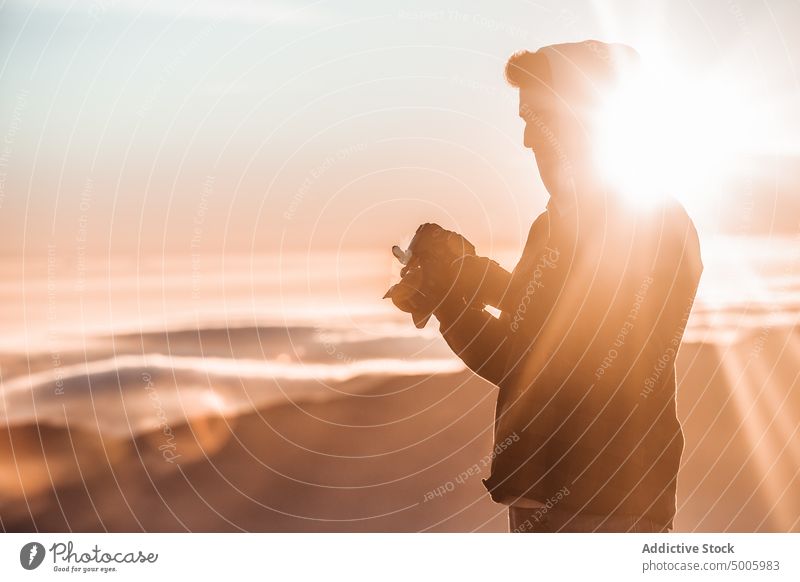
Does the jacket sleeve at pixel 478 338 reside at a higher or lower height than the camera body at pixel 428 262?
lower

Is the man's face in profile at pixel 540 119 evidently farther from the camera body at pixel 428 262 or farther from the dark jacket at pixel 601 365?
the camera body at pixel 428 262

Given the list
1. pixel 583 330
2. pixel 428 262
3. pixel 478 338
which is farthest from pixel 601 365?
pixel 428 262

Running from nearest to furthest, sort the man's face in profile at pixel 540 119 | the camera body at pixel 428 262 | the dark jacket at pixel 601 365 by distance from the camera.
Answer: the dark jacket at pixel 601 365 < the man's face in profile at pixel 540 119 < the camera body at pixel 428 262

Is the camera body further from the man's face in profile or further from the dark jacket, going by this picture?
the man's face in profile

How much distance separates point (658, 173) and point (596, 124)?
1.58 ft

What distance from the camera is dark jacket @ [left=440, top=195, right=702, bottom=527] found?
1.82 meters

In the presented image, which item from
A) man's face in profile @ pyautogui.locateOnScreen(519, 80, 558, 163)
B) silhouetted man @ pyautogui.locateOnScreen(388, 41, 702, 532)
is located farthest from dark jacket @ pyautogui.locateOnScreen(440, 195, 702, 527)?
man's face in profile @ pyautogui.locateOnScreen(519, 80, 558, 163)

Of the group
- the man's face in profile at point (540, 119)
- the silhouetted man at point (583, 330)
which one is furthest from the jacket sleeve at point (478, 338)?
the man's face in profile at point (540, 119)

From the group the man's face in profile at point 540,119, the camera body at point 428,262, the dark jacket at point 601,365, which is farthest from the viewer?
the camera body at point 428,262

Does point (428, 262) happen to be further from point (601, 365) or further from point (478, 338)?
point (601, 365)

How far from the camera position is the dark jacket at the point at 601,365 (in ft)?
5.98

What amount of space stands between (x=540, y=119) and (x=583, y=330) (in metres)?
0.50
